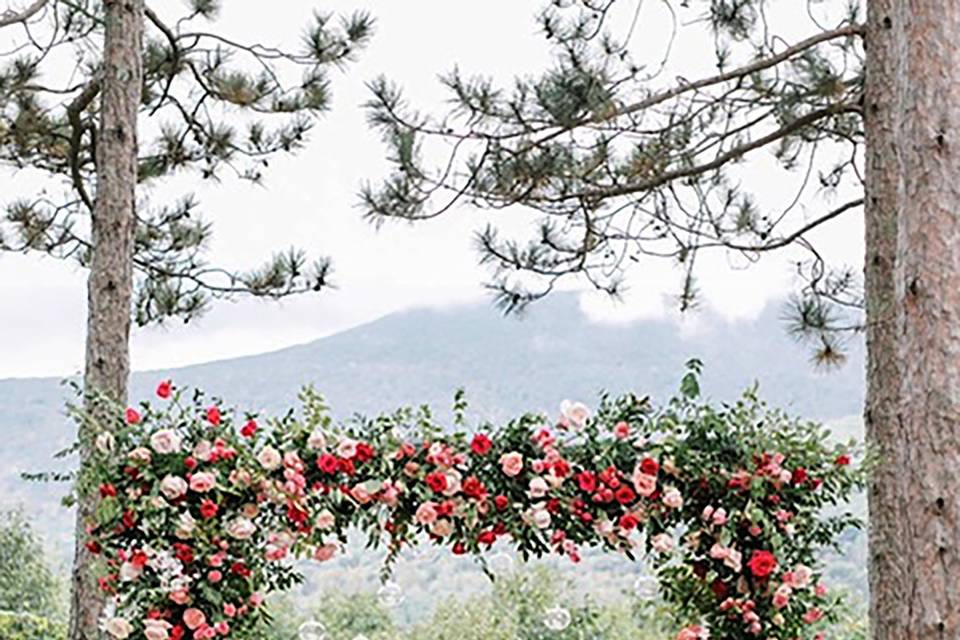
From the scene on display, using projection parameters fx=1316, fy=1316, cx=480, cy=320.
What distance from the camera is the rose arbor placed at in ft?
9.91

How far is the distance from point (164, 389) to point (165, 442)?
0.16 metres

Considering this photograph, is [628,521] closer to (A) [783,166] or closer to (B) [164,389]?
(B) [164,389]

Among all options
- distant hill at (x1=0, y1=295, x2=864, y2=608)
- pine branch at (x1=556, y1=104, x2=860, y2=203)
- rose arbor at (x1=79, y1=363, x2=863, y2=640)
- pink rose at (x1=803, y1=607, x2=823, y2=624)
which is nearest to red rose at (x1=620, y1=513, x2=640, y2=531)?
rose arbor at (x1=79, y1=363, x2=863, y2=640)

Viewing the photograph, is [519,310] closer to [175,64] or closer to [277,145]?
[277,145]

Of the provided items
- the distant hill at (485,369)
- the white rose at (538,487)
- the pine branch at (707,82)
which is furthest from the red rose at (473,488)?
the distant hill at (485,369)

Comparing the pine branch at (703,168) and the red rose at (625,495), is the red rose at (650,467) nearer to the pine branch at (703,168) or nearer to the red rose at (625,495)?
the red rose at (625,495)

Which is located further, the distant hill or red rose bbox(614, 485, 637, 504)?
the distant hill

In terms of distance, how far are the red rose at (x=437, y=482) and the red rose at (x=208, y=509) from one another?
0.49 metres

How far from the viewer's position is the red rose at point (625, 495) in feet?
9.96

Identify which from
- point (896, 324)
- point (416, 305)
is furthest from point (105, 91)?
point (416, 305)

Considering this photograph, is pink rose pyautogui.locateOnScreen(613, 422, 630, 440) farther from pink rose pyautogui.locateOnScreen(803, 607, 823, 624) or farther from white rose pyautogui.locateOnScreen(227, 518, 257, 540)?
white rose pyautogui.locateOnScreen(227, 518, 257, 540)

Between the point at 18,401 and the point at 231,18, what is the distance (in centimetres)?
546

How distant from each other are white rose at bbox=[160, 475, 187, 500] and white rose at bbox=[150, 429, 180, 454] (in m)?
0.07

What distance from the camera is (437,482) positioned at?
9.90ft
